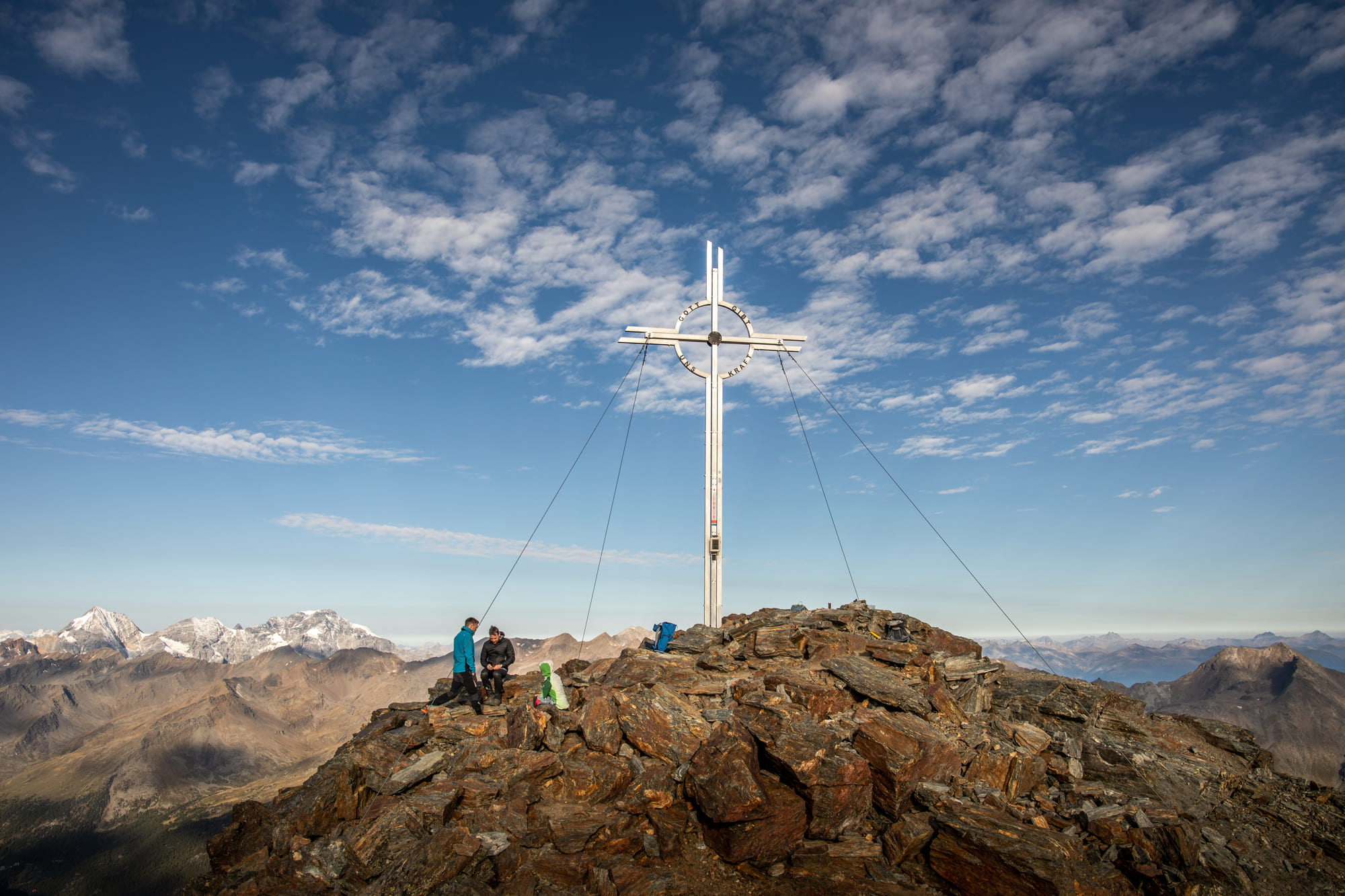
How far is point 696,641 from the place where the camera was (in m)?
24.4

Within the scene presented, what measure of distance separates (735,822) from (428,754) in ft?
28.9

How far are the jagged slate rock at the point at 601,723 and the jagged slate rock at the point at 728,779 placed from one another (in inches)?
91.2

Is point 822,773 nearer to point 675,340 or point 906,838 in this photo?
point 906,838

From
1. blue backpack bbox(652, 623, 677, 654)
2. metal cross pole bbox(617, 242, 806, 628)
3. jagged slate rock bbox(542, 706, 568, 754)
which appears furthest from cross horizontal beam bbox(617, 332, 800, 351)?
jagged slate rock bbox(542, 706, 568, 754)

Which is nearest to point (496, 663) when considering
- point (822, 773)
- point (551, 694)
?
point (551, 694)

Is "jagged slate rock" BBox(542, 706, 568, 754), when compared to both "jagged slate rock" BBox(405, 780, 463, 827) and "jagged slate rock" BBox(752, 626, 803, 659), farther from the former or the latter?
"jagged slate rock" BBox(752, 626, 803, 659)

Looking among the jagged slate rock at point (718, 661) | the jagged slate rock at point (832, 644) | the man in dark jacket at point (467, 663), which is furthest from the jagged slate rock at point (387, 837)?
the jagged slate rock at point (832, 644)

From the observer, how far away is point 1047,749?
18.4 meters

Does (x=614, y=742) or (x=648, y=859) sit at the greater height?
(x=614, y=742)

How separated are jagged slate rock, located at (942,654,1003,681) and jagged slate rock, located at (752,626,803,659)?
16.0ft

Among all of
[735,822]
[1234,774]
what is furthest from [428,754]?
[1234,774]

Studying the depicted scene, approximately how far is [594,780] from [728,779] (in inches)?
136

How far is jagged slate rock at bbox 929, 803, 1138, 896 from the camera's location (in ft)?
41.3

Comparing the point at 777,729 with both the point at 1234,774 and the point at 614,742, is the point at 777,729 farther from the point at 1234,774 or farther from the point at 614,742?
the point at 1234,774
